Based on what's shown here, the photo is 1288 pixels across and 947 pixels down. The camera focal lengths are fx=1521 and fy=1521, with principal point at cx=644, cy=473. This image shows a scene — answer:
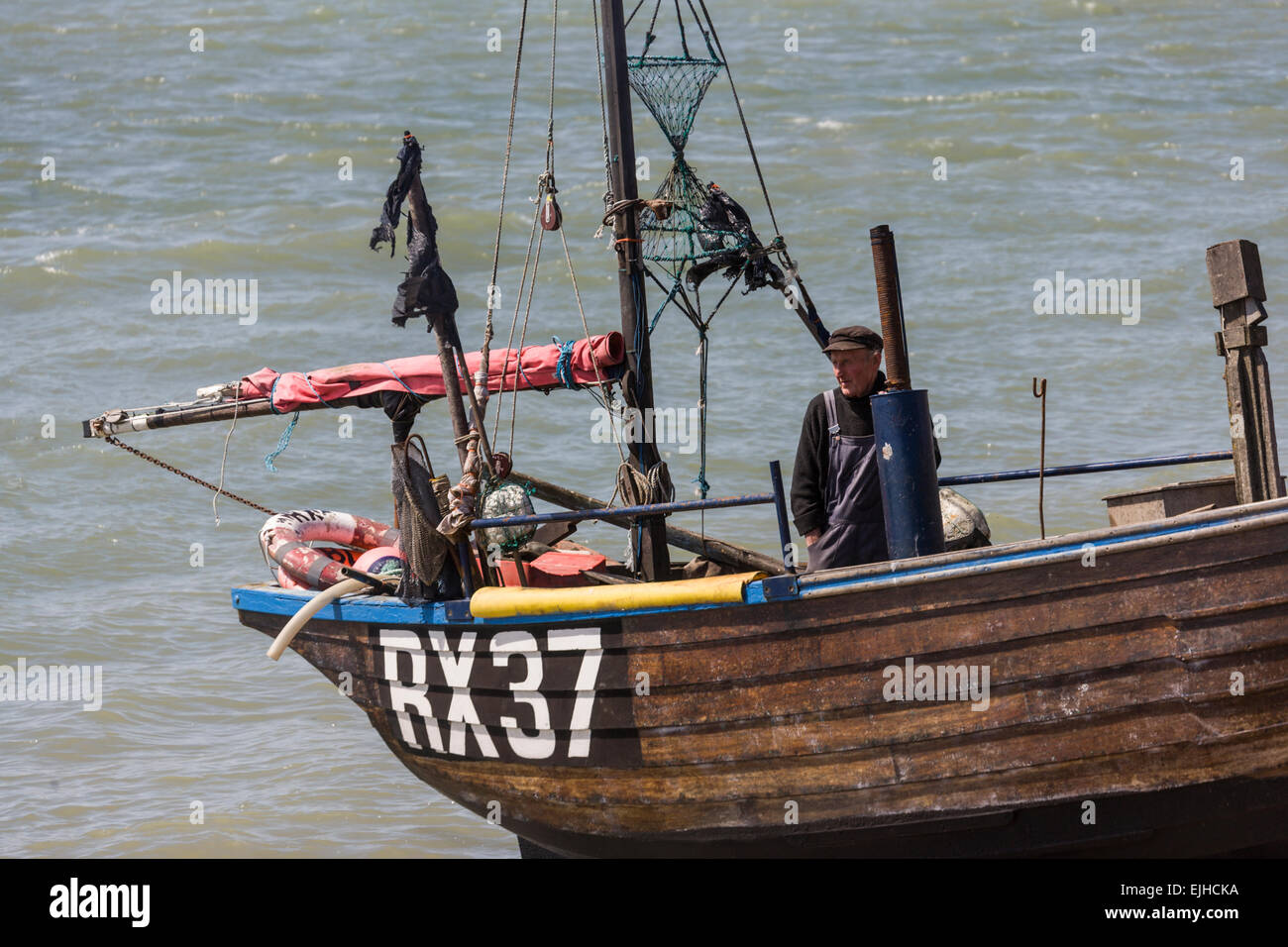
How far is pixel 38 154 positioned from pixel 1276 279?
17.9 metres

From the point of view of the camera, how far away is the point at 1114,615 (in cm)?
546

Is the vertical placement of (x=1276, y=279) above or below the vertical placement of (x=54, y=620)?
above

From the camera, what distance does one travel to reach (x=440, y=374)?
7.07 m

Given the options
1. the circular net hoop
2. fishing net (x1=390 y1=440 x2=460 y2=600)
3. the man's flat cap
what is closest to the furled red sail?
fishing net (x1=390 y1=440 x2=460 y2=600)

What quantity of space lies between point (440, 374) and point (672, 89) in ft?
6.10

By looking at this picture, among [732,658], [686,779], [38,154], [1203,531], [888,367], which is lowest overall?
[686,779]

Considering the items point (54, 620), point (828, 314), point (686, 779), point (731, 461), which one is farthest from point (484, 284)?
point (686, 779)

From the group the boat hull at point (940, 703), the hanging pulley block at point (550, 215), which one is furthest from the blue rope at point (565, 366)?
the boat hull at point (940, 703)

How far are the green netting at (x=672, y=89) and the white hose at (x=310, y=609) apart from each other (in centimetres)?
261

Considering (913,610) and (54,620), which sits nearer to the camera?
(913,610)

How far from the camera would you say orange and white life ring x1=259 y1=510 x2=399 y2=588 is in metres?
7.76

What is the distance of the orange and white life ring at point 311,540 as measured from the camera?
7.76 meters

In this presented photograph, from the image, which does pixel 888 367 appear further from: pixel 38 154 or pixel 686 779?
pixel 38 154

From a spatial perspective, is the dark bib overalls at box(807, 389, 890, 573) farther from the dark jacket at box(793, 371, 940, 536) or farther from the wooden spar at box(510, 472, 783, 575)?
the wooden spar at box(510, 472, 783, 575)
